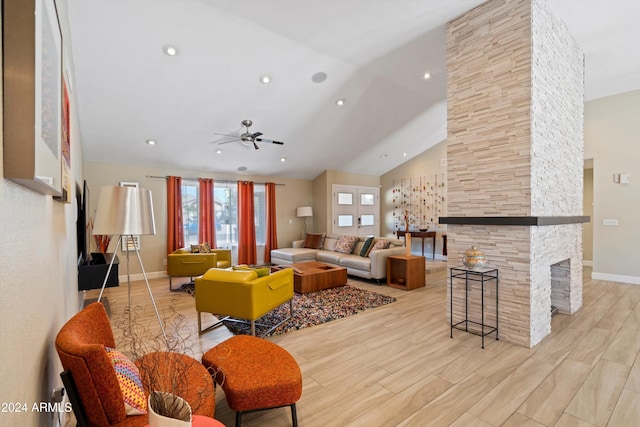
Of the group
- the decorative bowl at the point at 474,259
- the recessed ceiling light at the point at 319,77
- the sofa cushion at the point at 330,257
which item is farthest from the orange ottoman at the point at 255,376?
the sofa cushion at the point at 330,257

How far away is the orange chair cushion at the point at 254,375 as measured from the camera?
64.2 inches

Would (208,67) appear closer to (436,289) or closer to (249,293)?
(249,293)

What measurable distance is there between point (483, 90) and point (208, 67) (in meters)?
3.35

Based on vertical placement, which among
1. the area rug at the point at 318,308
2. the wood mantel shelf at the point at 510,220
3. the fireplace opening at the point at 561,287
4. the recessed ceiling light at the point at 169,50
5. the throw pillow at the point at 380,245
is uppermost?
the recessed ceiling light at the point at 169,50

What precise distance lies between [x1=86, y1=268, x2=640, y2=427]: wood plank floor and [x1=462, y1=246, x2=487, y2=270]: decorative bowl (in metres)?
0.77

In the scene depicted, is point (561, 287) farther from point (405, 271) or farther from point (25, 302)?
point (25, 302)

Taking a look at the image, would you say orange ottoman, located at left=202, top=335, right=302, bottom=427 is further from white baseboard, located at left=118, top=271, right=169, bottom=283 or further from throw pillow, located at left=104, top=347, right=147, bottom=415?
white baseboard, located at left=118, top=271, right=169, bottom=283

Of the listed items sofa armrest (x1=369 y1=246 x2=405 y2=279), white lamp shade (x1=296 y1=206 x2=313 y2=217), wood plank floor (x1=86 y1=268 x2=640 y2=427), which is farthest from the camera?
white lamp shade (x1=296 y1=206 x2=313 y2=217)

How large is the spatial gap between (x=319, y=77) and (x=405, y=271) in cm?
347

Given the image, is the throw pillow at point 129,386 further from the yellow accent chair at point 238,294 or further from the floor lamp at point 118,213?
the yellow accent chair at point 238,294

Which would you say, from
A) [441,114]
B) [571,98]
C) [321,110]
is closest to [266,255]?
[321,110]

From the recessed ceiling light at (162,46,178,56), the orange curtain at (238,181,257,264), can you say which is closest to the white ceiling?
the recessed ceiling light at (162,46,178,56)

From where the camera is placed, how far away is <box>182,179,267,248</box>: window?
6594 millimetres

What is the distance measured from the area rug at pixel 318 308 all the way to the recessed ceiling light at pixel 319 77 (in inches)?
132
